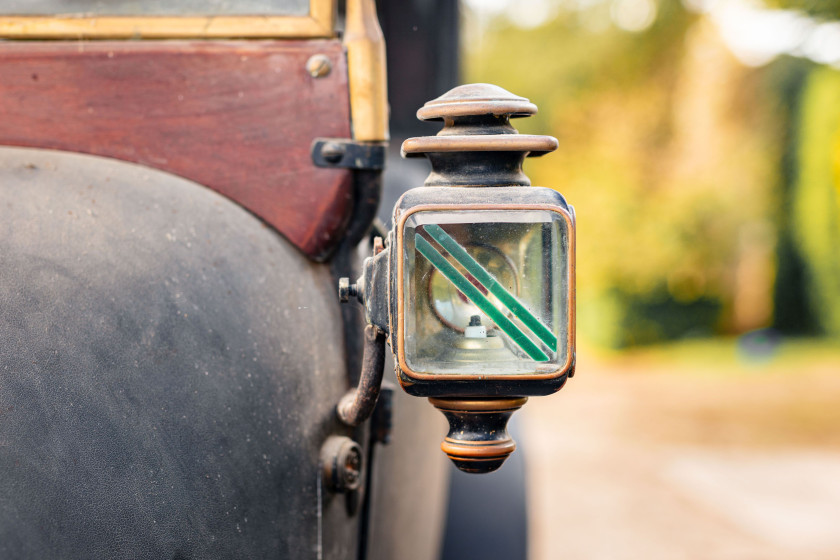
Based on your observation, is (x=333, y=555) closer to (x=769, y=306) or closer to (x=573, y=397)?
(x=573, y=397)

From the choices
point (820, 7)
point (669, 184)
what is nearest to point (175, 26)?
point (820, 7)

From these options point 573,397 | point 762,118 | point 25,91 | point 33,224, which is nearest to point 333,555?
point 33,224

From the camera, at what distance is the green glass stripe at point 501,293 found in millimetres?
929

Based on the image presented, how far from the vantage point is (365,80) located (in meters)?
1.27

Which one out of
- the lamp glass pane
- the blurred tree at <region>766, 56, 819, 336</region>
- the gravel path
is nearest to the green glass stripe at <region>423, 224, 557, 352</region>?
the lamp glass pane

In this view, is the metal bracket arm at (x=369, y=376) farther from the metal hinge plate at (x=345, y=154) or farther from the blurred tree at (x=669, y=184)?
the blurred tree at (x=669, y=184)

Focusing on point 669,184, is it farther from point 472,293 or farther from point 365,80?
point 472,293

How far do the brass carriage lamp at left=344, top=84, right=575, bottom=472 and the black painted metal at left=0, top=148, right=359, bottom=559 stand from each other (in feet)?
0.77

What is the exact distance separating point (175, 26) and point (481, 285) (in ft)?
2.26

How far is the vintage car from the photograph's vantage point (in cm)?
91

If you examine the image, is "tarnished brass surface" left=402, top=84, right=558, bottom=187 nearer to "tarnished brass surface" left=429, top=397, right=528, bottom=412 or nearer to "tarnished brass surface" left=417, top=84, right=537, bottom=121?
"tarnished brass surface" left=417, top=84, right=537, bottom=121

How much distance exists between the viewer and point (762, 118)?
11.2 m

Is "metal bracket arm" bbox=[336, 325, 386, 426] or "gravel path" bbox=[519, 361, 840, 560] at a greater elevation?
"metal bracket arm" bbox=[336, 325, 386, 426]

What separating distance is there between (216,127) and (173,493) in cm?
58
